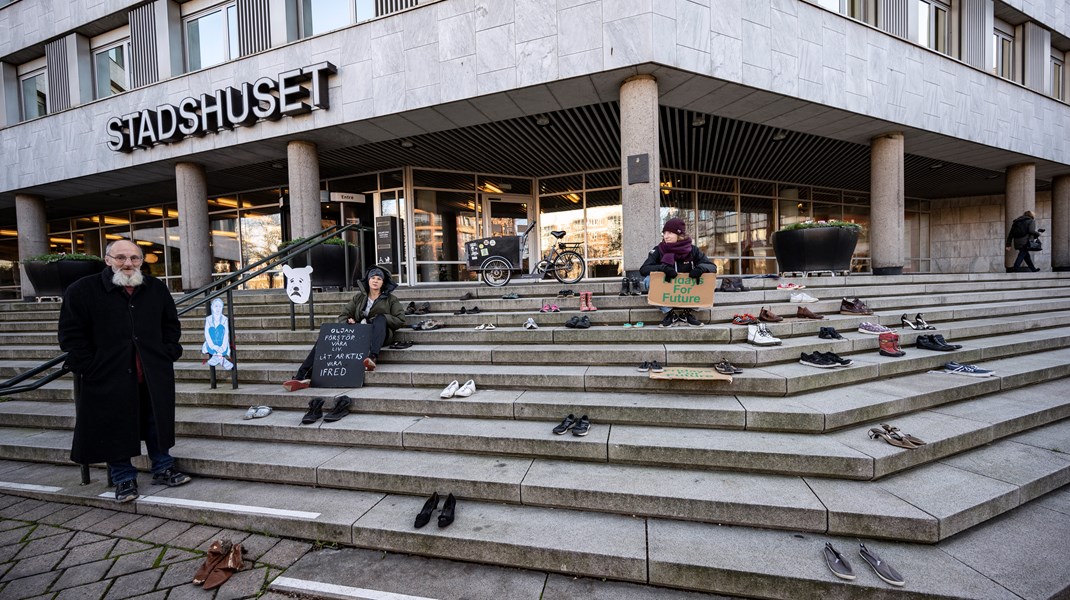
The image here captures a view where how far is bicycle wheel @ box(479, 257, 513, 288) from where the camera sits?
8.05 meters

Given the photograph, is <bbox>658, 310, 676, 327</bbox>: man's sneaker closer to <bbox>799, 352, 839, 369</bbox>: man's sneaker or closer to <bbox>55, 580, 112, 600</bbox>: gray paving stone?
<bbox>799, 352, 839, 369</bbox>: man's sneaker

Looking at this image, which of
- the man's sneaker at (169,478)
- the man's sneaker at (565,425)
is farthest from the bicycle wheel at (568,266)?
the man's sneaker at (169,478)

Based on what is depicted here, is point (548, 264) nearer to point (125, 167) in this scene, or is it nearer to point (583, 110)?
point (583, 110)

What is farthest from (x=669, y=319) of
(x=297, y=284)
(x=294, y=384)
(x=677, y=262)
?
(x=297, y=284)

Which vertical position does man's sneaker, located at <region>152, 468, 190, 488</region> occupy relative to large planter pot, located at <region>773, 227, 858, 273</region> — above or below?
below

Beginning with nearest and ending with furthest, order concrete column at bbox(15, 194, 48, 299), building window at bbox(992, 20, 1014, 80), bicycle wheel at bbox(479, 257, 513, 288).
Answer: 1. bicycle wheel at bbox(479, 257, 513, 288)
2. building window at bbox(992, 20, 1014, 80)
3. concrete column at bbox(15, 194, 48, 299)

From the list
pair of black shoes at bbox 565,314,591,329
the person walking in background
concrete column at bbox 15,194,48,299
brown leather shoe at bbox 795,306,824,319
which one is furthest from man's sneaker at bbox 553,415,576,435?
concrete column at bbox 15,194,48,299

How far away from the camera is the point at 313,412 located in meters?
3.88

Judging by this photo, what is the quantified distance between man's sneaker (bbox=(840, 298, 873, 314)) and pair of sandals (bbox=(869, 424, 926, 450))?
311 centimetres

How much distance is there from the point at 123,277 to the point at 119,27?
13.6m

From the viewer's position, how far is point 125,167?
10445 mm

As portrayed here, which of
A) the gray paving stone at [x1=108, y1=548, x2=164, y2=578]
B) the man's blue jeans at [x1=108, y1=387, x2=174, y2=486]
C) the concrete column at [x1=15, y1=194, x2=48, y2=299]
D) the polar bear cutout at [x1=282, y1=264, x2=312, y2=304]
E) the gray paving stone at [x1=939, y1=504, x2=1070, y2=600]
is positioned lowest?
the gray paving stone at [x1=108, y1=548, x2=164, y2=578]

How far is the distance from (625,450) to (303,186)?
9.32 metres

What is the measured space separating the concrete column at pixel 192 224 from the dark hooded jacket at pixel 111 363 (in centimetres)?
842
